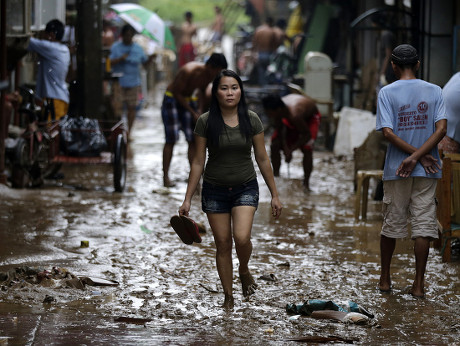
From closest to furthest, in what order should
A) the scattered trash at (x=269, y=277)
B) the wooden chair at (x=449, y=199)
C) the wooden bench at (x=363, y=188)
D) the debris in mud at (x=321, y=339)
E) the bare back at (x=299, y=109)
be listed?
1. the debris in mud at (x=321, y=339)
2. the scattered trash at (x=269, y=277)
3. the wooden chair at (x=449, y=199)
4. the wooden bench at (x=363, y=188)
5. the bare back at (x=299, y=109)

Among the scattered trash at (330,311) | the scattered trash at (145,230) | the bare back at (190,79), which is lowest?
the scattered trash at (145,230)

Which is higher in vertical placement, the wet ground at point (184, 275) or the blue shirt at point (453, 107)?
the blue shirt at point (453, 107)

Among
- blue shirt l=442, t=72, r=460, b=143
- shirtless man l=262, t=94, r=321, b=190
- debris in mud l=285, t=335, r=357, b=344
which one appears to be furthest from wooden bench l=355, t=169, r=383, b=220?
debris in mud l=285, t=335, r=357, b=344

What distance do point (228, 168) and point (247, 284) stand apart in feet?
3.14

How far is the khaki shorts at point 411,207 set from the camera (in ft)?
22.2

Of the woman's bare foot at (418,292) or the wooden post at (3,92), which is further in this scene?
the wooden post at (3,92)

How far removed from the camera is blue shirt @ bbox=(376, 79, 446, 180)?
6.72 metres

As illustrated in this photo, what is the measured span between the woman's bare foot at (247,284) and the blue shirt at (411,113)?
1348 mm

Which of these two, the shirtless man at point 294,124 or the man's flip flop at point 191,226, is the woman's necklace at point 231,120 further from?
the shirtless man at point 294,124

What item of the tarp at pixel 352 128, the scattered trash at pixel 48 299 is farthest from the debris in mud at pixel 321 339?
the tarp at pixel 352 128

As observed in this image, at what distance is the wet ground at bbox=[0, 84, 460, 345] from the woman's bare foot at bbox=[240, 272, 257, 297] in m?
0.07

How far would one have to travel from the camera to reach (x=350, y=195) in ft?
39.4

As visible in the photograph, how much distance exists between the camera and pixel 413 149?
21.9ft

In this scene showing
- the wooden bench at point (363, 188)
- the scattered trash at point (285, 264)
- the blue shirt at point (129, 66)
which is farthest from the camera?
the blue shirt at point (129, 66)
